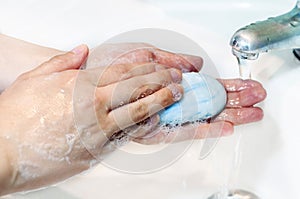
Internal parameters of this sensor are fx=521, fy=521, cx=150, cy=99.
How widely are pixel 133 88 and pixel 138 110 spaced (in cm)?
2

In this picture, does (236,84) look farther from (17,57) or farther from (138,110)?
(17,57)

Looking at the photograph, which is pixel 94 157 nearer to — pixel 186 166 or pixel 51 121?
pixel 51 121

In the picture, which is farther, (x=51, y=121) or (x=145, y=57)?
(x=145, y=57)

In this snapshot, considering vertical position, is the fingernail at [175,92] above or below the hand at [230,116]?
above

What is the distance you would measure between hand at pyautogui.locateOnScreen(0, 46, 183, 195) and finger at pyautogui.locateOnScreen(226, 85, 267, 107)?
0.12 metres

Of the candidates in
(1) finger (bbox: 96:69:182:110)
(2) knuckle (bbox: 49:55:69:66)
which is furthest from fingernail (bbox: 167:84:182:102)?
(2) knuckle (bbox: 49:55:69:66)

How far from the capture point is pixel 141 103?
0.49 meters

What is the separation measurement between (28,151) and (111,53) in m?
0.20

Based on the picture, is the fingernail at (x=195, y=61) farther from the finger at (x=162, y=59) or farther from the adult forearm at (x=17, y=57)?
the adult forearm at (x=17, y=57)

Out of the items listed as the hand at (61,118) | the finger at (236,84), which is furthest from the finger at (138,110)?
the finger at (236,84)

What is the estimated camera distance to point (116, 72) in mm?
521

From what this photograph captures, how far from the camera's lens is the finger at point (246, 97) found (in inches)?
23.6

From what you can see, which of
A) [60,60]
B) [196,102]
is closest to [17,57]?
[60,60]

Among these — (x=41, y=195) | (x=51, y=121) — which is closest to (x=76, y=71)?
(x=51, y=121)
